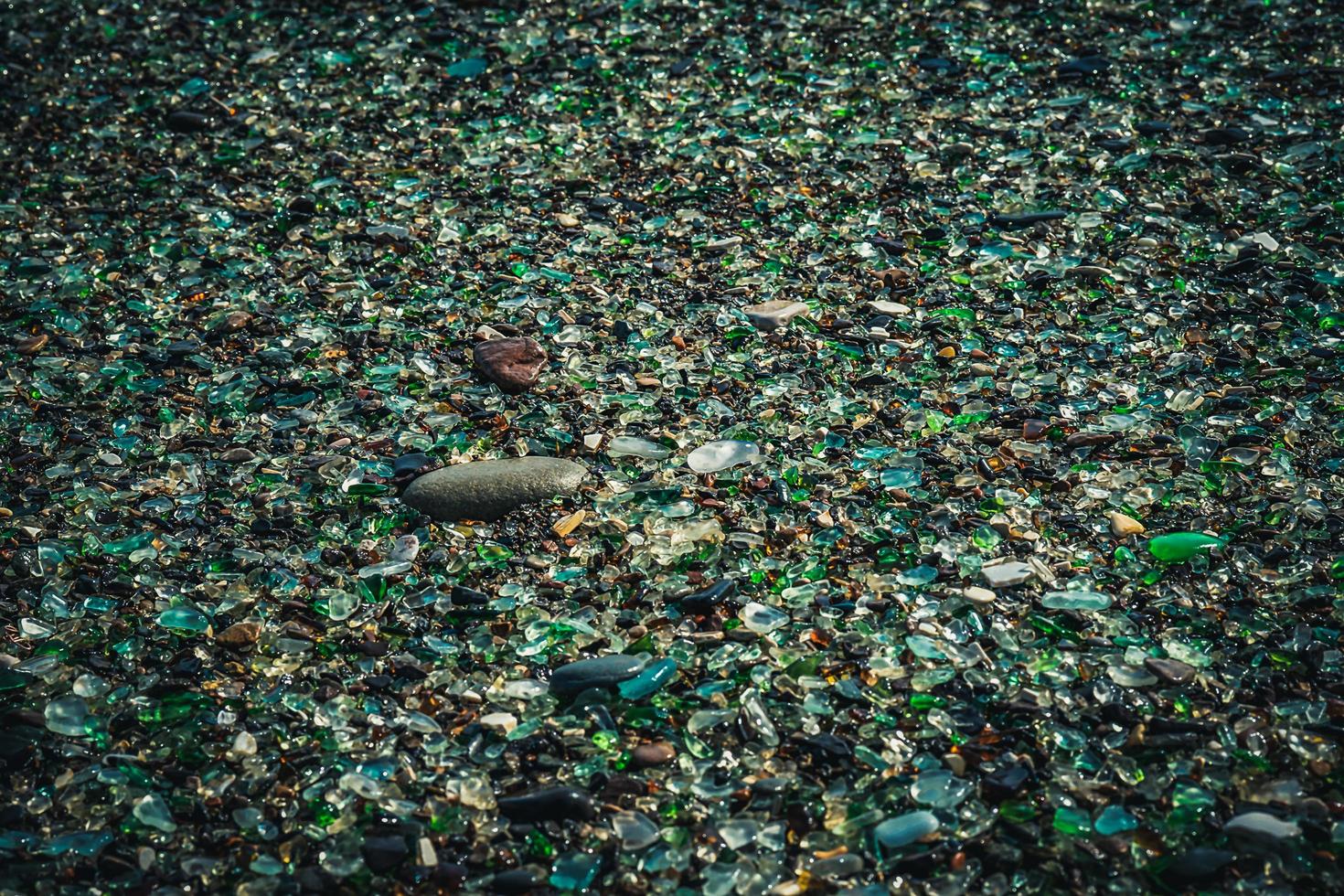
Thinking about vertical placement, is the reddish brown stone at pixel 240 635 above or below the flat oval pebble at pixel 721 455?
below

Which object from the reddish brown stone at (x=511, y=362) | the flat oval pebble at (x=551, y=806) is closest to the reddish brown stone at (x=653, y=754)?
the flat oval pebble at (x=551, y=806)

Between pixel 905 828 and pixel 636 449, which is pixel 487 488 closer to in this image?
pixel 636 449

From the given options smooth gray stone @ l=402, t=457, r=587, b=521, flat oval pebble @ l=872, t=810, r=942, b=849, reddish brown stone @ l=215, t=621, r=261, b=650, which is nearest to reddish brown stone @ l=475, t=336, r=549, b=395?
smooth gray stone @ l=402, t=457, r=587, b=521

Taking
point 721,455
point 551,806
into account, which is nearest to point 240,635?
point 551,806

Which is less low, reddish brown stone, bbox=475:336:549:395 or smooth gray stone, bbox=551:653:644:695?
reddish brown stone, bbox=475:336:549:395

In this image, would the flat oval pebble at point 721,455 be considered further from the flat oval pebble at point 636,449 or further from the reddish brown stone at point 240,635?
the reddish brown stone at point 240,635

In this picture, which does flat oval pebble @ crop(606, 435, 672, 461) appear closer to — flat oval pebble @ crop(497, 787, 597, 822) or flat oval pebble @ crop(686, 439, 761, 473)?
flat oval pebble @ crop(686, 439, 761, 473)

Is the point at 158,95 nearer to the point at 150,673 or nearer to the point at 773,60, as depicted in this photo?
the point at 773,60
